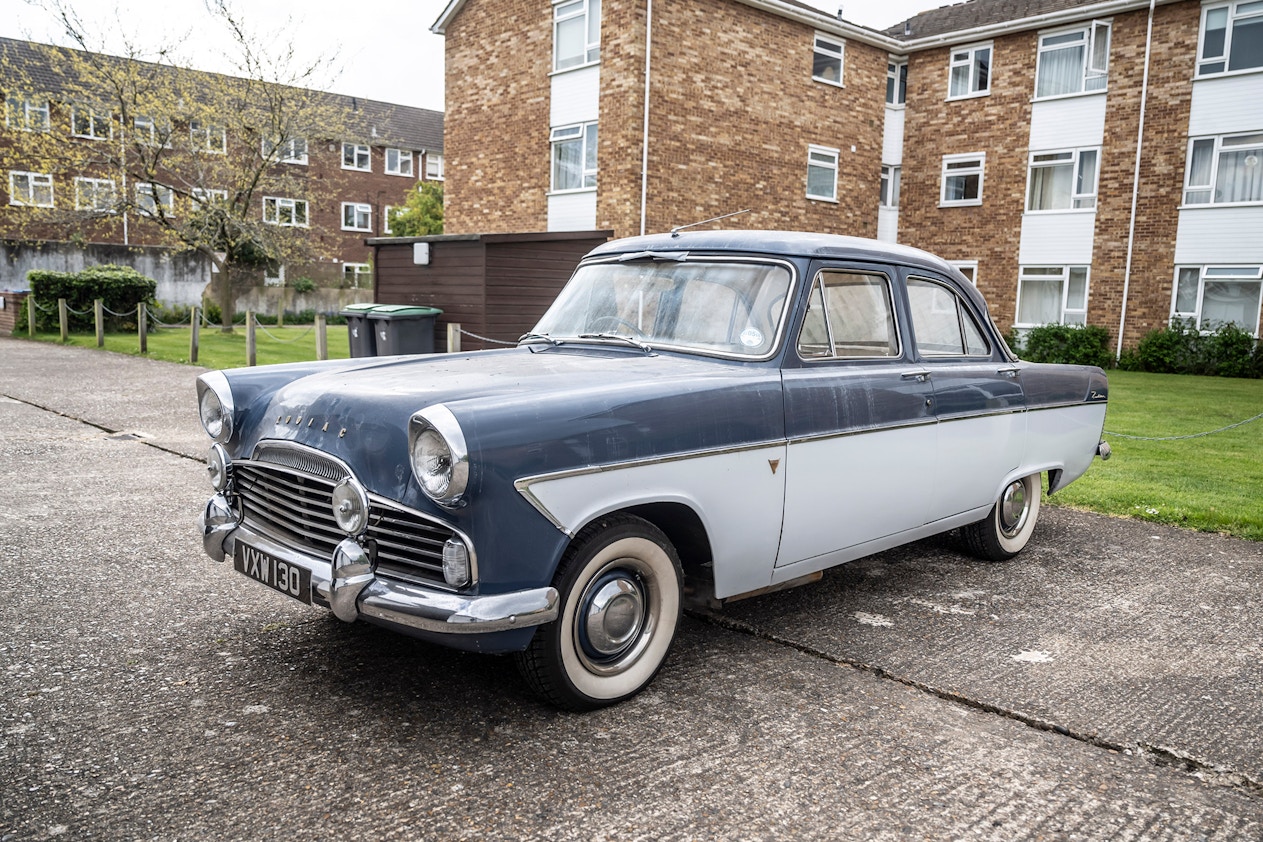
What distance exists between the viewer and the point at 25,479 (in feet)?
22.7

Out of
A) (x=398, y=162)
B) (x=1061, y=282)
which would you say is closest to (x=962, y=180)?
(x=1061, y=282)

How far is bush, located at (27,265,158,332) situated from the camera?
22.2 metres

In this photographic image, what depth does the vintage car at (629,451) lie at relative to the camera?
9.78 ft

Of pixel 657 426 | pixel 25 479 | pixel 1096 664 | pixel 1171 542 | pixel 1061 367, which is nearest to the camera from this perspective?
pixel 657 426

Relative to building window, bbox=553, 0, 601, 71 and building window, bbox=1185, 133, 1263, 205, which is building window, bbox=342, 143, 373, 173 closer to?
building window, bbox=553, 0, 601, 71

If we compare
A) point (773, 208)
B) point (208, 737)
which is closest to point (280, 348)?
point (773, 208)

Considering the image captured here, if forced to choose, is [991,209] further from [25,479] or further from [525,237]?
[25,479]

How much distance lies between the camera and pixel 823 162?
73.6 ft

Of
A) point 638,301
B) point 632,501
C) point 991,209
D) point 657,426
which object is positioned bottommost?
point 632,501

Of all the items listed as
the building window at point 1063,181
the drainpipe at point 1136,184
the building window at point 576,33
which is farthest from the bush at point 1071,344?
the building window at point 576,33

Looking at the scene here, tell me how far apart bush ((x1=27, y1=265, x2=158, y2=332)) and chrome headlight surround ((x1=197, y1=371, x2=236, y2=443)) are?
804 inches

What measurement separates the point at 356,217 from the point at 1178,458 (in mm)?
42435

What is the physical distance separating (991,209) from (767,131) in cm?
671

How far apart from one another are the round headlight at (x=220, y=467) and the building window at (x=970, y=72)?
23.9m
